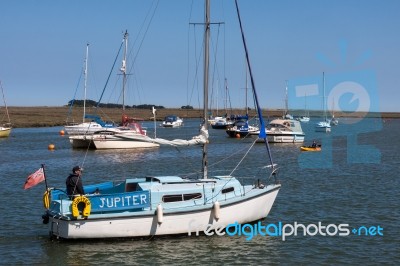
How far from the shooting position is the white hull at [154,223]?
20125 millimetres

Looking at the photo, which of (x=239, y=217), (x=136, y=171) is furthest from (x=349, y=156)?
(x=239, y=217)

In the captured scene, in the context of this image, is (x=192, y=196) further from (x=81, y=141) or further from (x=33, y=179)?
(x=81, y=141)

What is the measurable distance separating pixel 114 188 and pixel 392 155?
Result: 41763 mm

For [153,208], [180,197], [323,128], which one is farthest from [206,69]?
[323,128]

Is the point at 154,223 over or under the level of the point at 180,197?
under

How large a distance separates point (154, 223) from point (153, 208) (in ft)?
1.77

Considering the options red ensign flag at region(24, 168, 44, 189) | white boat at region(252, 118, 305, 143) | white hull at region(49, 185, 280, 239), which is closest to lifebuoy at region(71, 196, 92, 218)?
white hull at region(49, 185, 280, 239)

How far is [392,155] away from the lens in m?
58.2

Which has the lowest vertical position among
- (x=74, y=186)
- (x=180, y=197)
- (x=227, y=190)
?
(x=180, y=197)

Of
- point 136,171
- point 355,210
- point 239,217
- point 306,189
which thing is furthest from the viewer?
point 136,171

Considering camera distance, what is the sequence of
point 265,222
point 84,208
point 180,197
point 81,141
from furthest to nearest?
1. point 81,141
2. point 265,222
3. point 180,197
4. point 84,208

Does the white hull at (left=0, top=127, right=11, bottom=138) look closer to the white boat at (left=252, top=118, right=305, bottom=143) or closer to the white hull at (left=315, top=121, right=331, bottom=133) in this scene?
the white boat at (left=252, top=118, right=305, bottom=143)

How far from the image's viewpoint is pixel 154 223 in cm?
2066

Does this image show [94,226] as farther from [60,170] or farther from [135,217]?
[60,170]
